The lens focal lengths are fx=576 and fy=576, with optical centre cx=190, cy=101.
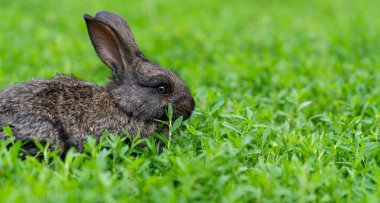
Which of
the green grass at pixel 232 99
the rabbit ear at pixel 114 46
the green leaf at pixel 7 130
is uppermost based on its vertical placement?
the rabbit ear at pixel 114 46

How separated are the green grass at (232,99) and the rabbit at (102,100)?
0.26m

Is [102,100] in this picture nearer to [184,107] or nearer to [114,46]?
[114,46]

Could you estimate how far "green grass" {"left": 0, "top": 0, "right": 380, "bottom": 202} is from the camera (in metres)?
4.33

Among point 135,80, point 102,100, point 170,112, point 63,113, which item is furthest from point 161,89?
point 63,113

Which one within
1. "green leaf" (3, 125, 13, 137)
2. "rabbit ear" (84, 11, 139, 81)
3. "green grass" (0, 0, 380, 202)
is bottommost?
"green grass" (0, 0, 380, 202)

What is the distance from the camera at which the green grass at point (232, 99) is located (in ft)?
14.2

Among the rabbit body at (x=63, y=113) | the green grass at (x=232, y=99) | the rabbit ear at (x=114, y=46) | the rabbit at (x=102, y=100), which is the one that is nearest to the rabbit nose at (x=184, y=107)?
the rabbit at (x=102, y=100)

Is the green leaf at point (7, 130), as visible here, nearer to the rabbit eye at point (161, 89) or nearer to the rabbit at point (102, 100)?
the rabbit at point (102, 100)

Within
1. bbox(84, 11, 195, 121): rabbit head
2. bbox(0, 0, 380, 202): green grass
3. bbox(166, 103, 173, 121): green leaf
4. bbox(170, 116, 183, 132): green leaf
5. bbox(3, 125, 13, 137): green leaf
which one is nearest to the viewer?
bbox(0, 0, 380, 202): green grass

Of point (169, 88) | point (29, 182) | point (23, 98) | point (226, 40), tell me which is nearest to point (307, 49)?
point (226, 40)

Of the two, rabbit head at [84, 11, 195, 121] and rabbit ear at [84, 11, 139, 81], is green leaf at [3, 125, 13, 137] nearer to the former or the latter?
rabbit head at [84, 11, 195, 121]

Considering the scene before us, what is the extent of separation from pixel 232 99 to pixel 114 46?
201 centimetres

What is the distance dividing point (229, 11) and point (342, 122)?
722 centimetres

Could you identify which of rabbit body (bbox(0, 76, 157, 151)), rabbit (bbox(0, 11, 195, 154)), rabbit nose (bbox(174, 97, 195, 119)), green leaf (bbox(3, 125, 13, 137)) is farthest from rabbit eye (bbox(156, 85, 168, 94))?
green leaf (bbox(3, 125, 13, 137))
